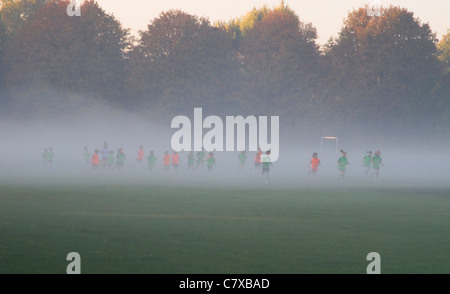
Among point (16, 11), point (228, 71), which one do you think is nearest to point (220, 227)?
point (228, 71)

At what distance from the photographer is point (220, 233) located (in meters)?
19.2

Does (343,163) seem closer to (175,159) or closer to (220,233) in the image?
(175,159)

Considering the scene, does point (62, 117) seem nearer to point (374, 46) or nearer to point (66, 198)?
point (374, 46)

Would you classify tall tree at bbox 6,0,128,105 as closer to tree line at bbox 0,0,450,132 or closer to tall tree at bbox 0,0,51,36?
tree line at bbox 0,0,450,132

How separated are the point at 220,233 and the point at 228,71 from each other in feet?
227

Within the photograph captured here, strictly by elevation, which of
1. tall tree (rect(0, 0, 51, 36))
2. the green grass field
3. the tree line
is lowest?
the green grass field

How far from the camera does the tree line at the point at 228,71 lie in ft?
276

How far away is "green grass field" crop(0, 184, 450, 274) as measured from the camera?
48.8ft

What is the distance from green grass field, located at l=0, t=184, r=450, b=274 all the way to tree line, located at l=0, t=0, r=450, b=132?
53140 millimetres

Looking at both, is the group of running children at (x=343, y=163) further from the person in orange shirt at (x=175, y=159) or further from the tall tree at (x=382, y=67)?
the tall tree at (x=382, y=67)

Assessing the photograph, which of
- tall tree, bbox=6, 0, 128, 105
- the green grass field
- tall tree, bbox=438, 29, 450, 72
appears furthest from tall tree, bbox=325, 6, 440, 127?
the green grass field

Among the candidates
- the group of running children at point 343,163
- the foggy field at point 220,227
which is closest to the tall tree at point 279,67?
the group of running children at point 343,163

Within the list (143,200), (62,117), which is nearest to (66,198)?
(143,200)
